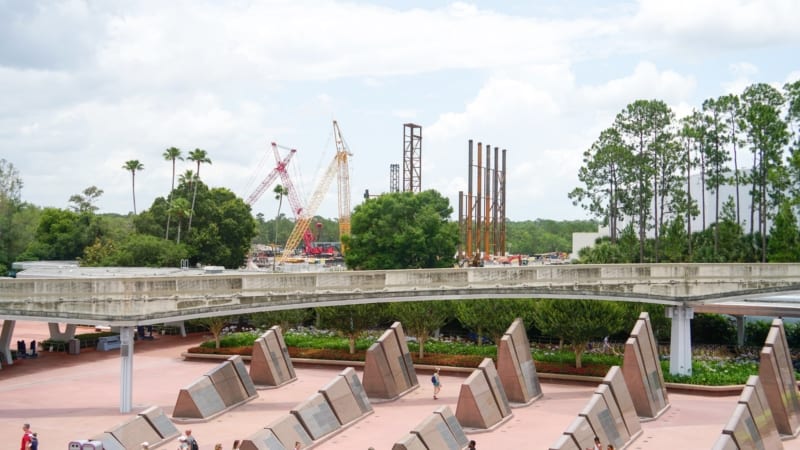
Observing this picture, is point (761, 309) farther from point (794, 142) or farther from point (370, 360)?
point (370, 360)

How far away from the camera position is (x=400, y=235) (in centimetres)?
6894

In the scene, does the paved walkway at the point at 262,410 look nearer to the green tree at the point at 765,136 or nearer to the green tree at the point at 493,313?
the green tree at the point at 493,313

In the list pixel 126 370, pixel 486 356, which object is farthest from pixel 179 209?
pixel 126 370

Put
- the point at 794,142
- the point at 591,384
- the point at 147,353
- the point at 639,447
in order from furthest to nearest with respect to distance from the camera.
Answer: the point at 794,142 < the point at 147,353 < the point at 591,384 < the point at 639,447

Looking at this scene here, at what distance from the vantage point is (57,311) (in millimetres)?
35000

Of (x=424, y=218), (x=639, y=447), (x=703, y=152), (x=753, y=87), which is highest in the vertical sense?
(x=753, y=87)

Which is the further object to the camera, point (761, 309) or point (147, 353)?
point (147, 353)

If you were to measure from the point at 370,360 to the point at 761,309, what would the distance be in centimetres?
2414

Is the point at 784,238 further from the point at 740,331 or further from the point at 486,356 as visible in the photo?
the point at 486,356

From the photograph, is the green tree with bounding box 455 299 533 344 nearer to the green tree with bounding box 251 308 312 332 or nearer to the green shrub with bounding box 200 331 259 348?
the green tree with bounding box 251 308 312 332

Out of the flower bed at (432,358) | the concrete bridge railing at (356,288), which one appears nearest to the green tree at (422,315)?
the flower bed at (432,358)

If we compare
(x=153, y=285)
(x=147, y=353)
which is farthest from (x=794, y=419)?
(x=147, y=353)

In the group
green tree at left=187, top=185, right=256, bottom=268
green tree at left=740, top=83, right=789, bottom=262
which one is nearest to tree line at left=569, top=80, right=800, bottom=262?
green tree at left=740, top=83, right=789, bottom=262

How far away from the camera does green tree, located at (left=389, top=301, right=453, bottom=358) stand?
47.5m
